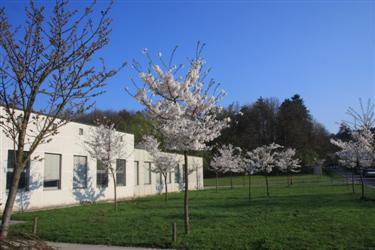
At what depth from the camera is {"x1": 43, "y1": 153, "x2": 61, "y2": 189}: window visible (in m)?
21.8

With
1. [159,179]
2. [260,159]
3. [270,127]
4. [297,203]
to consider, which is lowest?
[297,203]

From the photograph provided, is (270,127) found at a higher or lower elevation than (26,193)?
higher

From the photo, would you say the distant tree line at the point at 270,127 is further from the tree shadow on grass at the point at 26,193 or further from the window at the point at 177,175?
the tree shadow on grass at the point at 26,193

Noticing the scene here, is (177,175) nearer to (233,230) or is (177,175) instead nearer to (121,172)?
(121,172)

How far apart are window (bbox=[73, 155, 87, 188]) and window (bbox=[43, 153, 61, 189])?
155 centimetres

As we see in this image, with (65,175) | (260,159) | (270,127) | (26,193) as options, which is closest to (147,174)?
(260,159)

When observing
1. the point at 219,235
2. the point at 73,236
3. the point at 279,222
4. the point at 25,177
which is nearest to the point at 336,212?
the point at 279,222

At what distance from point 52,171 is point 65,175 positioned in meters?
1.07

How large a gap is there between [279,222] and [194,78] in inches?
217

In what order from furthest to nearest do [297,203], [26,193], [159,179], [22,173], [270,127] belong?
[270,127], [159,179], [26,193], [22,173], [297,203]

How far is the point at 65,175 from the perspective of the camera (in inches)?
917

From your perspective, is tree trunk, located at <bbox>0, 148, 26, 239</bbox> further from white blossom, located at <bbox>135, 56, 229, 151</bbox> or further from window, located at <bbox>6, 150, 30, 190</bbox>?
window, located at <bbox>6, 150, 30, 190</bbox>

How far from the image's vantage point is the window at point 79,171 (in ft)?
80.2

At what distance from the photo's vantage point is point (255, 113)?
8125 cm
